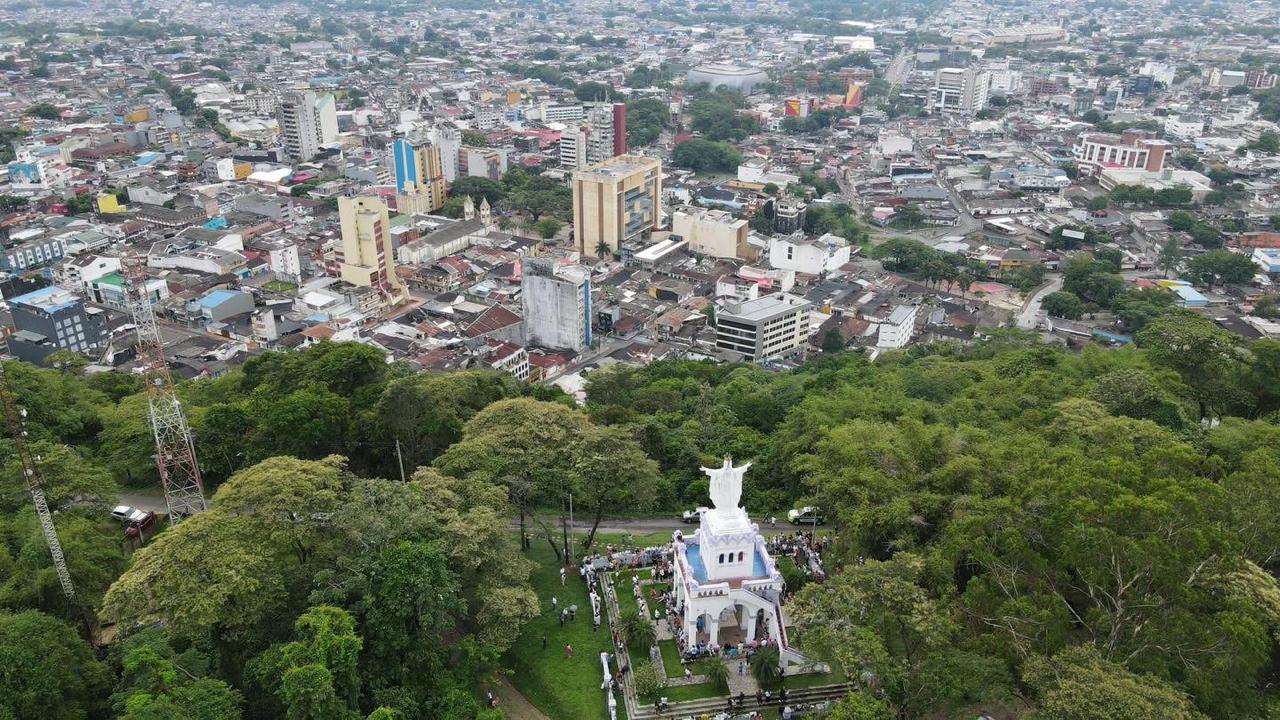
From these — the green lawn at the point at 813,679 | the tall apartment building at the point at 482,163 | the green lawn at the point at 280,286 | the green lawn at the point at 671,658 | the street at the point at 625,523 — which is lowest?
the green lawn at the point at 280,286

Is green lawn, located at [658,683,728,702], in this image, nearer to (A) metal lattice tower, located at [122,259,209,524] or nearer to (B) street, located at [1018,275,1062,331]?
(A) metal lattice tower, located at [122,259,209,524]

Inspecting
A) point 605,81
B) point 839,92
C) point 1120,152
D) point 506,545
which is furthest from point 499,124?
point 506,545

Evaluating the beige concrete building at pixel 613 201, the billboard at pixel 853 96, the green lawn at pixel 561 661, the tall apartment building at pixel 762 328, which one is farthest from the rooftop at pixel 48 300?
the billboard at pixel 853 96

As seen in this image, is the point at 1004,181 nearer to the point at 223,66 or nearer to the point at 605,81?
the point at 605,81

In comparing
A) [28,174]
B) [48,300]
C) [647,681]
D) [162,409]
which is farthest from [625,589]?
[28,174]

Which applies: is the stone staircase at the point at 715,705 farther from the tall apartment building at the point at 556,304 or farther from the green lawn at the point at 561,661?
the tall apartment building at the point at 556,304
